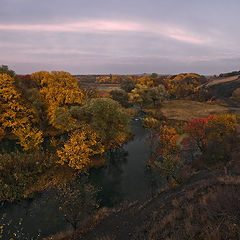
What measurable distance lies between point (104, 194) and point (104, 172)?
5.40m

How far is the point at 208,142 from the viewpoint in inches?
1128

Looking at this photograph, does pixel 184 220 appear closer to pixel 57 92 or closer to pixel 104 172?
pixel 104 172

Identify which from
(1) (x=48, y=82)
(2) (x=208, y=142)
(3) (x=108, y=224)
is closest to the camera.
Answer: (3) (x=108, y=224)

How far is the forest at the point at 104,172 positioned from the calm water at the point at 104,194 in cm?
14

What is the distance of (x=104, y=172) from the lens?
92.5 feet

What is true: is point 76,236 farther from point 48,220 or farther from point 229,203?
point 229,203

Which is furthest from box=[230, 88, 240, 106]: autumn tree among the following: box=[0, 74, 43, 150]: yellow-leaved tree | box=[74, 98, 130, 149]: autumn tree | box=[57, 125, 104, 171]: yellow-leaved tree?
box=[0, 74, 43, 150]: yellow-leaved tree

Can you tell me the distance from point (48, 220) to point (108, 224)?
7376 mm

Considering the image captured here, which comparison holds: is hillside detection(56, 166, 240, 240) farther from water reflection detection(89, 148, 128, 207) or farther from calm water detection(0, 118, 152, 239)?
calm water detection(0, 118, 152, 239)

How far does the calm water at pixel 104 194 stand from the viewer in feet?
58.0

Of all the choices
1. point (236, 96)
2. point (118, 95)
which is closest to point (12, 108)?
point (118, 95)

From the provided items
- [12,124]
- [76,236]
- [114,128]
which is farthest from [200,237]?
[12,124]

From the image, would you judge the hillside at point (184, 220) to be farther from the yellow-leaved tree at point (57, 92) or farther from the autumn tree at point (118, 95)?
the autumn tree at point (118, 95)

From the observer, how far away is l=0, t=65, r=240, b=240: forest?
1286 centimetres
